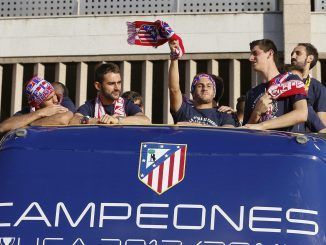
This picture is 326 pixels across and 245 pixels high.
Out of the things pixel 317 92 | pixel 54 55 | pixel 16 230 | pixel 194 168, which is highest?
pixel 54 55

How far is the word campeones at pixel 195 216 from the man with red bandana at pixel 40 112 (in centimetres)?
188

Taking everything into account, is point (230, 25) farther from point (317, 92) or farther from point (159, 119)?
point (317, 92)

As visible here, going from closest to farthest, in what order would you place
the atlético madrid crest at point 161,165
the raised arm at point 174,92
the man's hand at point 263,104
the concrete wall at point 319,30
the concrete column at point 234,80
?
the atlético madrid crest at point 161,165 → the man's hand at point 263,104 → the raised arm at point 174,92 → the concrete wall at point 319,30 → the concrete column at point 234,80

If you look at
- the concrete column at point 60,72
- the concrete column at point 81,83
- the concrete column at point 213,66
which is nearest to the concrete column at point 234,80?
the concrete column at point 213,66

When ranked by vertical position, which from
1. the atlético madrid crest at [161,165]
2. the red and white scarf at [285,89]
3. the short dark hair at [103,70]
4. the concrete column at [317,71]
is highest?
the concrete column at [317,71]

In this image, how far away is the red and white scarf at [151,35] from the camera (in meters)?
6.89

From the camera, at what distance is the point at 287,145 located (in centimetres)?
453

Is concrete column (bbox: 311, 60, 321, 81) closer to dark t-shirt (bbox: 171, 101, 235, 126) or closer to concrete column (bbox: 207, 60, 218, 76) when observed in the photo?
concrete column (bbox: 207, 60, 218, 76)

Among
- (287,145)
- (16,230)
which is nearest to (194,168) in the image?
(287,145)

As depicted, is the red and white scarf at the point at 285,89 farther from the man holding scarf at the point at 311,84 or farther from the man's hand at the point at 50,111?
the man's hand at the point at 50,111

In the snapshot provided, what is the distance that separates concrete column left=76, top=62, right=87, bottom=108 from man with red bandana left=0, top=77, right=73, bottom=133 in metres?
15.4

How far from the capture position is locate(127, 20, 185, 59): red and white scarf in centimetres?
689

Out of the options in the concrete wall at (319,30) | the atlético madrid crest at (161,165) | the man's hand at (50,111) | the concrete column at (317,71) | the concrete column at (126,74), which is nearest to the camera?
the atlético madrid crest at (161,165)

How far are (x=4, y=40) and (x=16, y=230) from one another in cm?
1848
